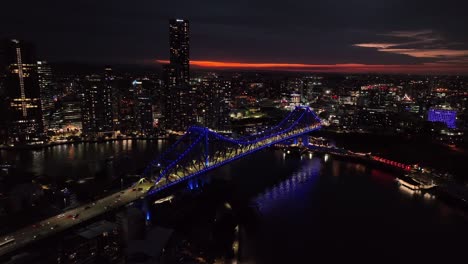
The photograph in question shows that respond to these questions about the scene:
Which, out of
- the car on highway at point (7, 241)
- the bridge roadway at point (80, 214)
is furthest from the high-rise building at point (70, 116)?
the car on highway at point (7, 241)

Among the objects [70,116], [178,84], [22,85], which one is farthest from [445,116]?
[22,85]

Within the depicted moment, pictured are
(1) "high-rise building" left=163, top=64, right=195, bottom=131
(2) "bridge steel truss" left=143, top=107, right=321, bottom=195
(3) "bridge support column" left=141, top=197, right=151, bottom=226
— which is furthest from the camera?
(1) "high-rise building" left=163, top=64, right=195, bottom=131

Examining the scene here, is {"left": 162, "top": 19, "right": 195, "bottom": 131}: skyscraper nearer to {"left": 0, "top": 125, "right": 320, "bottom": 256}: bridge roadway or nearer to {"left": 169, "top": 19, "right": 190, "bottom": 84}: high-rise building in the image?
{"left": 169, "top": 19, "right": 190, "bottom": 84}: high-rise building

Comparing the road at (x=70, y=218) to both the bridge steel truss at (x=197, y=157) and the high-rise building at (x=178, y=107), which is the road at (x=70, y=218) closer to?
the bridge steel truss at (x=197, y=157)

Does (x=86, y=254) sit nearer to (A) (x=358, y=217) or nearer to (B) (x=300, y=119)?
(A) (x=358, y=217)

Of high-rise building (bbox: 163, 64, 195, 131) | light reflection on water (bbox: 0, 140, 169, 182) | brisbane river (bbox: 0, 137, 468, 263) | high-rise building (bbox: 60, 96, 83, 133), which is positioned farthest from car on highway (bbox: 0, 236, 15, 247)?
high-rise building (bbox: 60, 96, 83, 133)

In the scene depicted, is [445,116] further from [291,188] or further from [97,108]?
[97,108]
